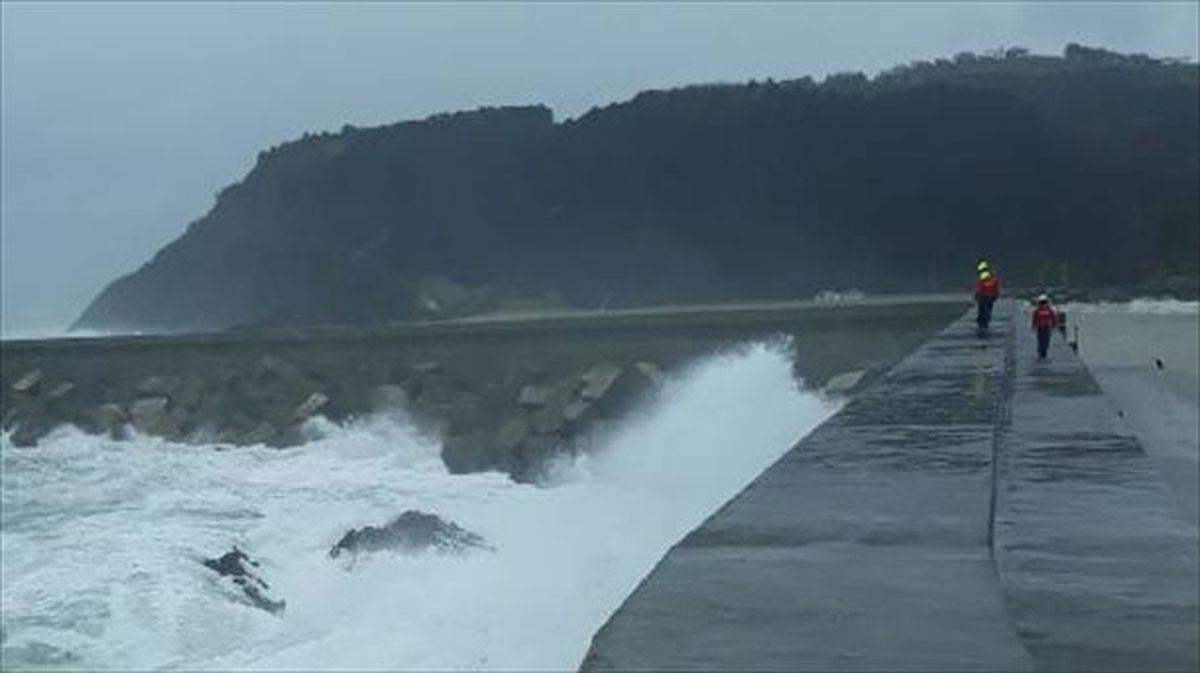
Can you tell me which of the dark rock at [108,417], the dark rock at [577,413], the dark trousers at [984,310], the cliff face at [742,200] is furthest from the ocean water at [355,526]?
the cliff face at [742,200]

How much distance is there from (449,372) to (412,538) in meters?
10.6

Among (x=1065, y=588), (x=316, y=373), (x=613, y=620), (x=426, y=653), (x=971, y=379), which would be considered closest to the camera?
(x=613, y=620)

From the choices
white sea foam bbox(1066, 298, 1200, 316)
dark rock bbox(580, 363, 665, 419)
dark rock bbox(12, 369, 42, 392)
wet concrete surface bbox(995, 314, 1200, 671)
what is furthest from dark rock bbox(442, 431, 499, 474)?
white sea foam bbox(1066, 298, 1200, 316)

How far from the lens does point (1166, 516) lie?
500 cm

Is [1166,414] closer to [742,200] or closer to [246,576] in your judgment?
[246,576]

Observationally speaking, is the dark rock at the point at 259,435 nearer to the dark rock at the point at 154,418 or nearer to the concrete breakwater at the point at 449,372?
the concrete breakwater at the point at 449,372

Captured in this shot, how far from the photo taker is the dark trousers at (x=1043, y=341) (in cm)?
1423

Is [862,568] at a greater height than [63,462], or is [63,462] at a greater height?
[862,568]

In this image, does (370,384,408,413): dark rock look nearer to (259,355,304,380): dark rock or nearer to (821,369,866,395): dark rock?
(259,355,304,380): dark rock

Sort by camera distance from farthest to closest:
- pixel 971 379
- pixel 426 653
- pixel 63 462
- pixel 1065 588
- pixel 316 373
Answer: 1. pixel 316 373
2. pixel 63 462
3. pixel 971 379
4. pixel 426 653
5. pixel 1065 588

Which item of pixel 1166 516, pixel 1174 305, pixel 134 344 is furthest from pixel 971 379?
pixel 1174 305

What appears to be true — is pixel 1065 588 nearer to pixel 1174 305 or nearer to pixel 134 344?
pixel 134 344

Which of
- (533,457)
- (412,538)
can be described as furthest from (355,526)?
(533,457)

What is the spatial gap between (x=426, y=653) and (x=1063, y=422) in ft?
11.5
